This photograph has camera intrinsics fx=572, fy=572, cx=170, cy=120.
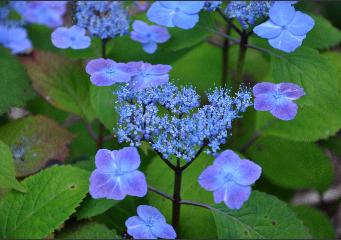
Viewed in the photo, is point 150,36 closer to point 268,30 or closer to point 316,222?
point 268,30

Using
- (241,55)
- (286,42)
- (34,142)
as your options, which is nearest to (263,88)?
(286,42)

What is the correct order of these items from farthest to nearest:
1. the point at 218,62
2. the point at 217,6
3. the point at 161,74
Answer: the point at 218,62 < the point at 217,6 < the point at 161,74

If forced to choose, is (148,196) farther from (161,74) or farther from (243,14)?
(243,14)

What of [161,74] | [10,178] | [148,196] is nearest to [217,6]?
[161,74]

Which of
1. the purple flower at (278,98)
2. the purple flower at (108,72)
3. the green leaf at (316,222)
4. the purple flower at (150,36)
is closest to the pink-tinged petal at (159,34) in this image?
the purple flower at (150,36)

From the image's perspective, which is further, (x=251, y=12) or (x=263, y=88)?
(x=251, y=12)

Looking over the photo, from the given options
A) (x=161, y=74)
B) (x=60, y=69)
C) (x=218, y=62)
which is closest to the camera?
(x=161, y=74)
